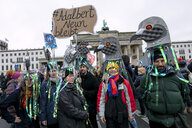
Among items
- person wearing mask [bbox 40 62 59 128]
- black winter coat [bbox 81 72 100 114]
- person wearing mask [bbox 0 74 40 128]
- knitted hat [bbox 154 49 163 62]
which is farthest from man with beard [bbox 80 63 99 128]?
knitted hat [bbox 154 49 163 62]

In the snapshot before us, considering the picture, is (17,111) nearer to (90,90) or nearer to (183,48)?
(90,90)

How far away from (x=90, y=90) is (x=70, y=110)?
47.4 inches

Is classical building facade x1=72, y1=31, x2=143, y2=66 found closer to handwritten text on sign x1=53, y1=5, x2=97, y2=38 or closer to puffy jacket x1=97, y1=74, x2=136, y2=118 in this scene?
handwritten text on sign x1=53, y1=5, x2=97, y2=38

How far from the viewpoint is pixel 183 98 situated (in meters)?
2.32

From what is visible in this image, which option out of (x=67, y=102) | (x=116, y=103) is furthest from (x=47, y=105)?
(x=116, y=103)

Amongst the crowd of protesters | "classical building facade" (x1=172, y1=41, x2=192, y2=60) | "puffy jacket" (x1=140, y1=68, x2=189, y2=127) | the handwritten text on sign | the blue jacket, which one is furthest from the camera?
"classical building facade" (x1=172, y1=41, x2=192, y2=60)

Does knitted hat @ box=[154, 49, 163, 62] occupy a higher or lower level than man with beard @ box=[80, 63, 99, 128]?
higher

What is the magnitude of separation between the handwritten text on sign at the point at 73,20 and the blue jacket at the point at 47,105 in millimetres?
2053

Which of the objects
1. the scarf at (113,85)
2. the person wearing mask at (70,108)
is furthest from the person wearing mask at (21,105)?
the scarf at (113,85)

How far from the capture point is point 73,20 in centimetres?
458

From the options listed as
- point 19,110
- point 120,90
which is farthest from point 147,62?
point 19,110

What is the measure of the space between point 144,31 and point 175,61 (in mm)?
716

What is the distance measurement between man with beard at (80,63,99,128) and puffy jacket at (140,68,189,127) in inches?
58.1

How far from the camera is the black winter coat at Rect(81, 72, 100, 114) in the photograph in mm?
3479
